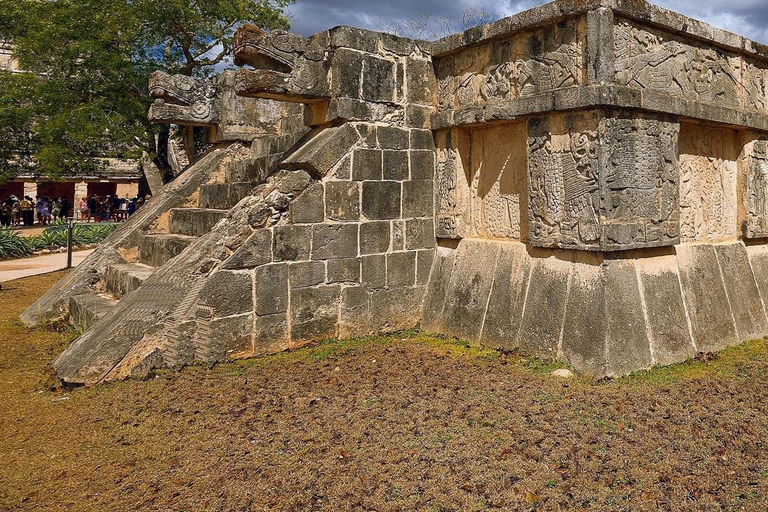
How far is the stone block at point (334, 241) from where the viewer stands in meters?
5.12

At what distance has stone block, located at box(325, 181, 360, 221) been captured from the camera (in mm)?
5180

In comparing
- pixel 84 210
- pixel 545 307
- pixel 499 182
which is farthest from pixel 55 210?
pixel 545 307

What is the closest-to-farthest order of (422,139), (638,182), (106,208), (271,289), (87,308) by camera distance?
(638,182) → (271,289) → (87,308) → (422,139) → (106,208)

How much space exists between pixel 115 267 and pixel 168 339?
2.28m

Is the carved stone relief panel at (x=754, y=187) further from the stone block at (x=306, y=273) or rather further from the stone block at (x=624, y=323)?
the stone block at (x=306, y=273)

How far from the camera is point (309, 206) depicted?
16.6ft

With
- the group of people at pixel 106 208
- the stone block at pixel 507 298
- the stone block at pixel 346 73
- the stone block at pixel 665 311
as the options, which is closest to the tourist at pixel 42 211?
the group of people at pixel 106 208

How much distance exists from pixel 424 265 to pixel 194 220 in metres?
2.62

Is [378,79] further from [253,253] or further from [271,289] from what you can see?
→ [271,289]

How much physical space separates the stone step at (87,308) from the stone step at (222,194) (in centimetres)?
158

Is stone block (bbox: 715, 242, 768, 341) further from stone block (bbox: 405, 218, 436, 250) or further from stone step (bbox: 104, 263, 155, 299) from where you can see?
stone step (bbox: 104, 263, 155, 299)

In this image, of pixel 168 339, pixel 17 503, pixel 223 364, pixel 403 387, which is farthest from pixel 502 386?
pixel 17 503

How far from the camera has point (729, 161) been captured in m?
5.70

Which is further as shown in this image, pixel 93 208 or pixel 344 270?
pixel 93 208
